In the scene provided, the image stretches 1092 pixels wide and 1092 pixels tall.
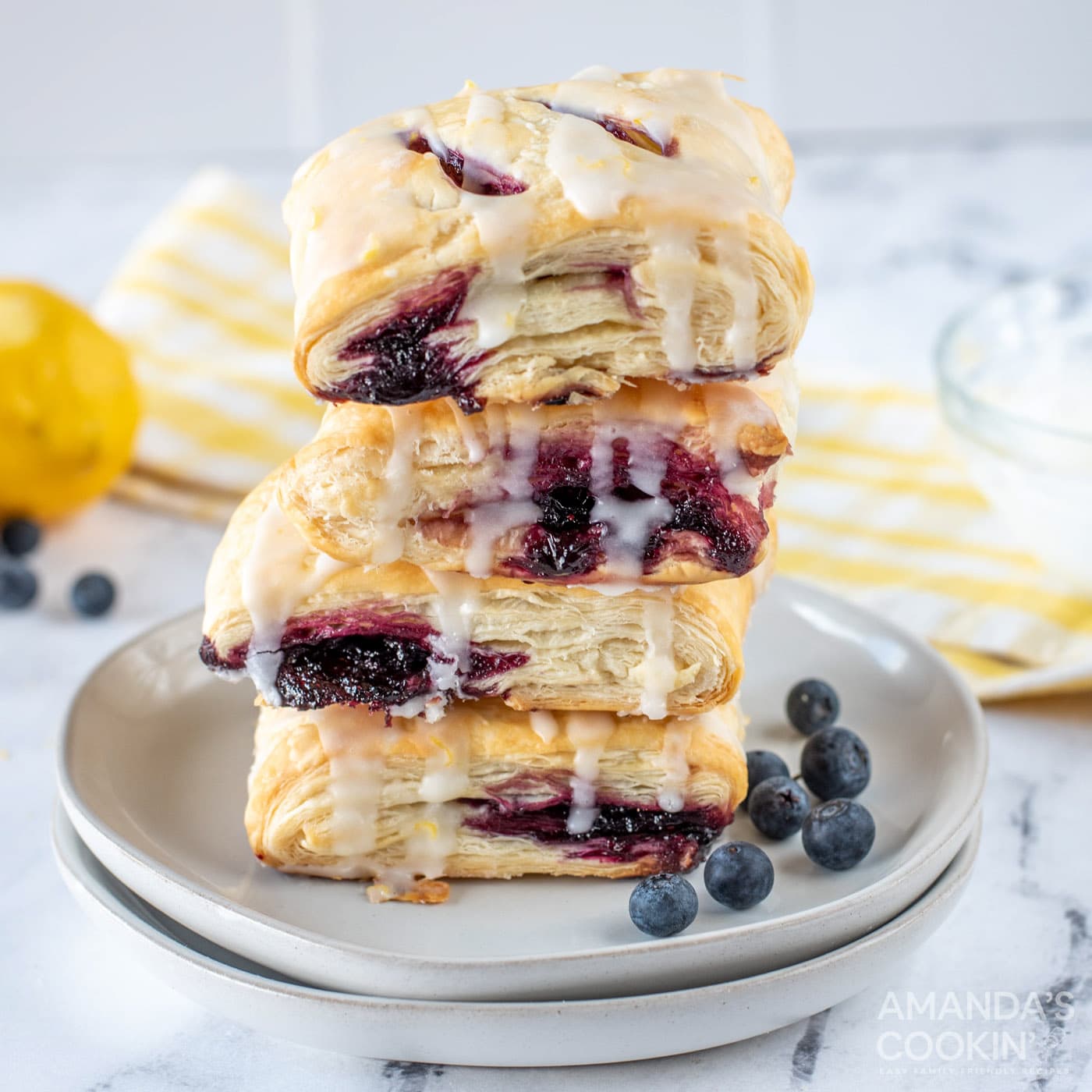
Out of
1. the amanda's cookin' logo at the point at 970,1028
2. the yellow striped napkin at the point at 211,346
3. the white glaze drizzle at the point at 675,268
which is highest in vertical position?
the white glaze drizzle at the point at 675,268

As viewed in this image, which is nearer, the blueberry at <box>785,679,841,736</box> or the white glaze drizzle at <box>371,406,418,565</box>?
the white glaze drizzle at <box>371,406,418,565</box>

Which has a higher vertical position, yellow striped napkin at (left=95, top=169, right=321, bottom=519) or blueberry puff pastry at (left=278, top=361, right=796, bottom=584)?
blueberry puff pastry at (left=278, top=361, right=796, bottom=584)

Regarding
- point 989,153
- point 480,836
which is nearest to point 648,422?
point 480,836

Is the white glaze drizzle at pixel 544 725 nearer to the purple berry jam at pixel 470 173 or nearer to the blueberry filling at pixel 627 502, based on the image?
the blueberry filling at pixel 627 502

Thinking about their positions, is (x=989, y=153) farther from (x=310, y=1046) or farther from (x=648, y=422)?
(x=310, y=1046)

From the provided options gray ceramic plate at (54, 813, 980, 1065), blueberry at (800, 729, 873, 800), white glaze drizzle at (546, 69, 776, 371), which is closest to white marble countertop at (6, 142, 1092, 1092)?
gray ceramic plate at (54, 813, 980, 1065)

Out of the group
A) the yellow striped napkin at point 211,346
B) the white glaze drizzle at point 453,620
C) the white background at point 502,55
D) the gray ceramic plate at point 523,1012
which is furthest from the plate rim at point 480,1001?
the white background at point 502,55

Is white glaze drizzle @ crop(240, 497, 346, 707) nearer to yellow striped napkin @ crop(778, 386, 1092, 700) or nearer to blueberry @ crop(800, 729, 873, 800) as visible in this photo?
blueberry @ crop(800, 729, 873, 800)
